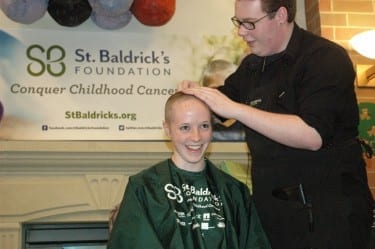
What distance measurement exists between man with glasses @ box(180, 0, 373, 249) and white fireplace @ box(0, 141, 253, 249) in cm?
137

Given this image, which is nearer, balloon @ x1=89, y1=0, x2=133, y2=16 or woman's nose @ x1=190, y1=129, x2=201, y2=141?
woman's nose @ x1=190, y1=129, x2=201, y2=141

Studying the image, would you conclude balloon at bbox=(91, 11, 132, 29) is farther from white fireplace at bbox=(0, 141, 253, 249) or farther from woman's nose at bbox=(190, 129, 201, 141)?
woman's nose at bbox=(190, 129, 201, 141)

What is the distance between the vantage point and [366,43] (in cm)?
279

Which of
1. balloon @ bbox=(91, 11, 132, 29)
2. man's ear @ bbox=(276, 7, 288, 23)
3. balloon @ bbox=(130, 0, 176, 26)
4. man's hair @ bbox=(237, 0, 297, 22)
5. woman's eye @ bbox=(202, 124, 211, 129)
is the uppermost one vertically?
balloon @ bbox=(130, 0, 176, 26)

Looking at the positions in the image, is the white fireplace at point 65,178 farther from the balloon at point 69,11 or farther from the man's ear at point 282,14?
the man's ear at point 282,14

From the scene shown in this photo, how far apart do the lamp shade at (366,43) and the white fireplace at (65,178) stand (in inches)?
33.0

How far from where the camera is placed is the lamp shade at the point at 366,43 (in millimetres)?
2791

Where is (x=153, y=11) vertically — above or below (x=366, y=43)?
above

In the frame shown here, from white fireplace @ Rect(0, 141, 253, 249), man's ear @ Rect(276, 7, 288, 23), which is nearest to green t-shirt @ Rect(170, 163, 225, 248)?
man's ear @ Rect(276, 7, 288, 23)

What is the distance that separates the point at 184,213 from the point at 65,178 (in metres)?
1.62

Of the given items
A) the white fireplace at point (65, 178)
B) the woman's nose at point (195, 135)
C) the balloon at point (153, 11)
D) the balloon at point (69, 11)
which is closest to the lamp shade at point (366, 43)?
the white fireplace at point (65, 178)

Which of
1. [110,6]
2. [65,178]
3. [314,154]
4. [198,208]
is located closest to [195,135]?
[198,208]

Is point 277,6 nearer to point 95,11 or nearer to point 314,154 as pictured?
point 314,154

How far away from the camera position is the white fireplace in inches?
114
